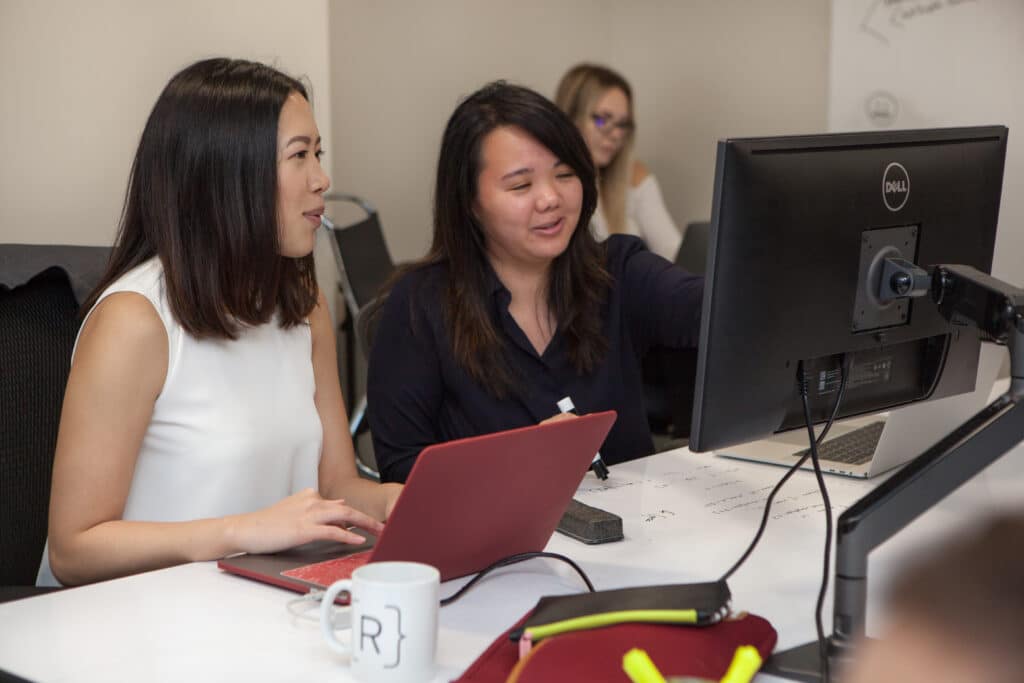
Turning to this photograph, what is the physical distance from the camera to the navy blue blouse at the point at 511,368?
75.2 inches

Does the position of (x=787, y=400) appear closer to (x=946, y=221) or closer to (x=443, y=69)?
(x=946, y=221)

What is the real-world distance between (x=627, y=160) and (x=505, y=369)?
93.8 inches

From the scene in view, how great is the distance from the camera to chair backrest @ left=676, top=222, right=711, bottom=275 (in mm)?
3453

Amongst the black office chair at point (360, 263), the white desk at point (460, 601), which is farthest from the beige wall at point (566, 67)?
the white desk at point (460, 601)

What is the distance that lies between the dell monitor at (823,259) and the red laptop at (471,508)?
15 cm

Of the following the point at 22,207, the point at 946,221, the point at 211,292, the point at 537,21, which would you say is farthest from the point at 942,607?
the point at 537,21

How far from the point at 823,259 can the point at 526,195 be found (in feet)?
2.83

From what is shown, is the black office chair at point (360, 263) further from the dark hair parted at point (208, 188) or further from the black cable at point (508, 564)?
the black cable at point (508, 564)

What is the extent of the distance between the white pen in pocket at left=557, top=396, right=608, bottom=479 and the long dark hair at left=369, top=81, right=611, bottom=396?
90 millimetres

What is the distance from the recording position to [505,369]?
1921 mm

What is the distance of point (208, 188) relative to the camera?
154 centimetres

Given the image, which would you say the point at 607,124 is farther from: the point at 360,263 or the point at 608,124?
the point at 360,263

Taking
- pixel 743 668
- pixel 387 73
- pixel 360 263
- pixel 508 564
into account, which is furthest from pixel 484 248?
pixel 387 73

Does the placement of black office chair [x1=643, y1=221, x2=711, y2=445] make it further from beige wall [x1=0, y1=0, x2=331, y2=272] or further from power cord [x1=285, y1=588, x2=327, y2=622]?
power cord [x1=285, y1=588, x2=327, y2=622]
